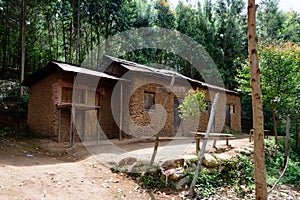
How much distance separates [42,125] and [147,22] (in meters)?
15.2

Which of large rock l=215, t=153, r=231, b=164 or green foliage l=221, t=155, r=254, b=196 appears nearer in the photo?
green foliage l=221, t=155, r=254, b=196

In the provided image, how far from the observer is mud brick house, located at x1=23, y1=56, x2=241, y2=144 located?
10048 mm

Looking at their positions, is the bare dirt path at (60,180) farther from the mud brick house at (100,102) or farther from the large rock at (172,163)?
the mud brick house at (100,102)

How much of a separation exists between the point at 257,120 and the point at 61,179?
4.23 metres

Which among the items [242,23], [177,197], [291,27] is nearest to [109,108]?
[177,197]

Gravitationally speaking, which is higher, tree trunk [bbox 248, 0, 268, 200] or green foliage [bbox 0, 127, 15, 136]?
tree trunk [bbox 248, 0, 268, 200]

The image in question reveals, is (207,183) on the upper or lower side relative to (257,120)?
lower

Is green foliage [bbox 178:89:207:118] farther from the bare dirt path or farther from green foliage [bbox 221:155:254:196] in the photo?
the bare dirt path

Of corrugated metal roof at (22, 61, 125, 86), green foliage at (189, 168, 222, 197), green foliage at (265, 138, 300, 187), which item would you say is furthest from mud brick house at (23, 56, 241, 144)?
green foliage at (265, 138, 300, 187)

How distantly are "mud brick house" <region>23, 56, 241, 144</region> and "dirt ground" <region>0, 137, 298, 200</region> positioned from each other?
8.82 ft

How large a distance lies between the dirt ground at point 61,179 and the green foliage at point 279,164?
4349mm

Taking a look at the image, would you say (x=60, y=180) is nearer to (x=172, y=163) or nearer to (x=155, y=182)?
(x=155, y=182)

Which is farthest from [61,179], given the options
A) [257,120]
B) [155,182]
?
[257,120]

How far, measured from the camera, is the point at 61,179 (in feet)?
17.3
